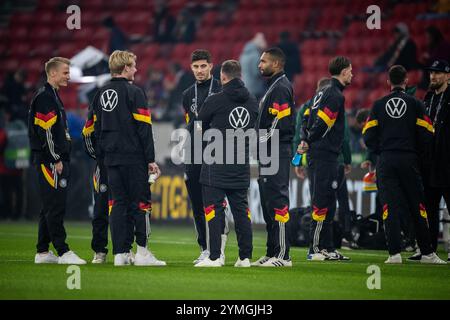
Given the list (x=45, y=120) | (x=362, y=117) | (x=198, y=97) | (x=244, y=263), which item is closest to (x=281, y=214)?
(x=244, y=263)

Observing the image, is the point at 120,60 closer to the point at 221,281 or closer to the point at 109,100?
the point at 109,100

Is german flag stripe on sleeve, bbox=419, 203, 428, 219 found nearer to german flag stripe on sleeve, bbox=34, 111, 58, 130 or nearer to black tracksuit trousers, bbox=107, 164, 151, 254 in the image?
black tracksuit trousers, bbox=107, 164, 151, 254

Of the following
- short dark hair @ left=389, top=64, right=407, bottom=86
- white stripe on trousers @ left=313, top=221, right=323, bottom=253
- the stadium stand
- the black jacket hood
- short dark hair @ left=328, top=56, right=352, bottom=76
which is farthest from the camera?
the stadium stand

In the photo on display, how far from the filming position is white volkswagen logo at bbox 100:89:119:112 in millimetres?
11516

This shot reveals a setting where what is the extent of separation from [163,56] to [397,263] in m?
17.9

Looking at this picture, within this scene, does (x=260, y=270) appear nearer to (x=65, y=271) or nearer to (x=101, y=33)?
(x=65, y=271)

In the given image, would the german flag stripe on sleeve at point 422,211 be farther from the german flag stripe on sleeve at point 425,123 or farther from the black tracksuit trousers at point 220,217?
the black tracksuit trousers at point 220,217

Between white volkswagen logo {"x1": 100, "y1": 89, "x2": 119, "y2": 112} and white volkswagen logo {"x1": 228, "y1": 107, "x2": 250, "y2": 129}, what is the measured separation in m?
1.28

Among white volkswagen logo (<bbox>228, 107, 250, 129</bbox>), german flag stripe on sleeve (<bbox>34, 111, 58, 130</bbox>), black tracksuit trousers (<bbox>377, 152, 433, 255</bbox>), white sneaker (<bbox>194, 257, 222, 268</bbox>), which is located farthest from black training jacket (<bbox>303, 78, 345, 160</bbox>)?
german flag stripe on sleeve (<bbox>34, 111, 58, 130</bbox>)

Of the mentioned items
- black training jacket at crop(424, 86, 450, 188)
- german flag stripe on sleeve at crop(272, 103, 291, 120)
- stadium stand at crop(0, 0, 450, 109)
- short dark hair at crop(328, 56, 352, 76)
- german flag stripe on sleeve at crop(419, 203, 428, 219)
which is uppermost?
stadium stand at crop(0, 0, 450, 109)

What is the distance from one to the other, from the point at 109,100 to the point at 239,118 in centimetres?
144

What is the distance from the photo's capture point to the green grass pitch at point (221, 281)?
9.14 metres

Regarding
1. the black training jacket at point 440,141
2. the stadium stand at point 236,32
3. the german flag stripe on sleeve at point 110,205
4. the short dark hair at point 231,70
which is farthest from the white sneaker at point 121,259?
the stadium stand at point 236,32

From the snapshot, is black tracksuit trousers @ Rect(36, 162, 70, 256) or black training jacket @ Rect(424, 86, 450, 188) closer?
black tracksuit trousers @ Rect(36, 162, 70, 256)
